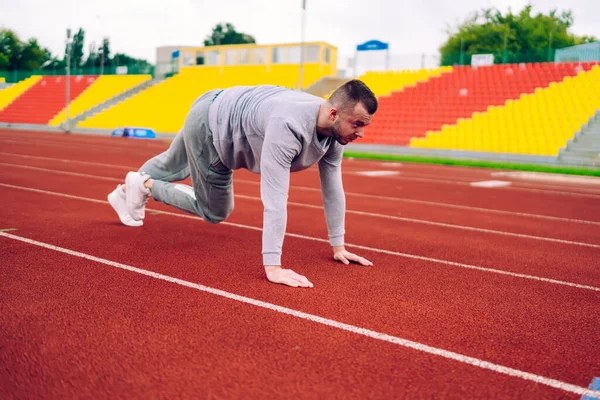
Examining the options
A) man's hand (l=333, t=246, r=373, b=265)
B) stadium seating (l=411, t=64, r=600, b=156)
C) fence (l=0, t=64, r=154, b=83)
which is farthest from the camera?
fence (l=0, t=64, r=154, b=83)

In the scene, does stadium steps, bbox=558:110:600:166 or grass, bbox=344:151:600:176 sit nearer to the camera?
grass, bbox=344:151:600:176

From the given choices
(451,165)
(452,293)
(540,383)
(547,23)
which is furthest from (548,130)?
(547,23)

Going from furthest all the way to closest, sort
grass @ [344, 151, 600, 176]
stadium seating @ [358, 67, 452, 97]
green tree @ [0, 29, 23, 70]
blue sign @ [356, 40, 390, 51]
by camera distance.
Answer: green tree @ [0, 29, 23, 70], blue sign @ [356, 40, 390, 51], stadium seating @ [358, 67, 452, 97], grass @ [344, 151, 600, 176]

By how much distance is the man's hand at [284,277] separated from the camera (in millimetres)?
3683

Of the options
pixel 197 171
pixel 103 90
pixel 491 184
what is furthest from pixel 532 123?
pixel 103 90

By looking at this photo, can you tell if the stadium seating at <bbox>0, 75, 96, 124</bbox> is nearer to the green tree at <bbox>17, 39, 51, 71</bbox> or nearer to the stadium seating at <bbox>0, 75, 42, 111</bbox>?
the stadium seating at <bbox>0, 75, 42, 111</bbox>

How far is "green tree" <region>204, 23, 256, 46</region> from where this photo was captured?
81.8 meters

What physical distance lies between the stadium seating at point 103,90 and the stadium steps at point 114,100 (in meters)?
0.49

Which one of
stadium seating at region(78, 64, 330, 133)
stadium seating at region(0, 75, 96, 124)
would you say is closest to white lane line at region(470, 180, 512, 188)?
stadium seating at region(78, 64, 330, 133)

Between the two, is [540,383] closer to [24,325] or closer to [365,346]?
[365,346]

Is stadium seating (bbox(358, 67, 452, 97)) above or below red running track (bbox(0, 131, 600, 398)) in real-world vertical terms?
above

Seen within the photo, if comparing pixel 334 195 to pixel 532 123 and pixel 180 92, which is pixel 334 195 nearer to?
pixel 532 123

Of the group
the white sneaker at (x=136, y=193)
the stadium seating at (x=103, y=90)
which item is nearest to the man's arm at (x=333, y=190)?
the white sneaker at (x=136, y=193)

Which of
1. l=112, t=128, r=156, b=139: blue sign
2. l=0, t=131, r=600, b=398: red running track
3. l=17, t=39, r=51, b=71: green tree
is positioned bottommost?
l=0, t=131, r=600, b=398: red running track
